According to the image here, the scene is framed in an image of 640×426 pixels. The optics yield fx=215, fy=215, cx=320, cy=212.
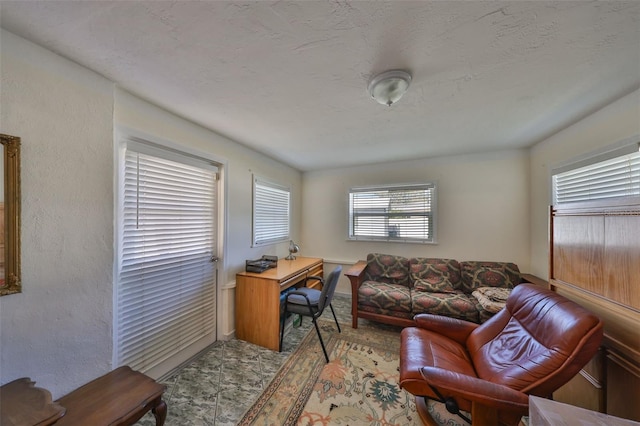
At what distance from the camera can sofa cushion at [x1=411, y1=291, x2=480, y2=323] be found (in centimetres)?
234

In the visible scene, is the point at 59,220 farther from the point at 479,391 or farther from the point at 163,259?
the point at 479,391

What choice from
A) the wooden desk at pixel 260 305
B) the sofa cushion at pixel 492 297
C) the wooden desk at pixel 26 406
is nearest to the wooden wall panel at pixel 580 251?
the sofa cushion at pixel 492 297

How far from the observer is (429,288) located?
2.81m

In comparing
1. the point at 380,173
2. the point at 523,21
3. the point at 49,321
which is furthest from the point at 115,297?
the point at 380,173

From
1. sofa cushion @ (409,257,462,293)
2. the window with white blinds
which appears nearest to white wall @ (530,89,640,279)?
sofa cushion @ (409,257,462,293)

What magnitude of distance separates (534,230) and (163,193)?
13.8 ft

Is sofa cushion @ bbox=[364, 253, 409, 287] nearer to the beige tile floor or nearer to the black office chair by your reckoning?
the black office chair

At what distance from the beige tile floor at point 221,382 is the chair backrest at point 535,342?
151cm

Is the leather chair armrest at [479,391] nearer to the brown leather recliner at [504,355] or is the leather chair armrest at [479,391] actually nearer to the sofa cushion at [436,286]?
the brown leather recliner at [504,355]

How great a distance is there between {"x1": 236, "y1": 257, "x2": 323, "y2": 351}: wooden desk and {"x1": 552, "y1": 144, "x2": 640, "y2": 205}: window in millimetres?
2901

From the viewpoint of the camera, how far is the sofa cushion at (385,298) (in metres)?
2.56

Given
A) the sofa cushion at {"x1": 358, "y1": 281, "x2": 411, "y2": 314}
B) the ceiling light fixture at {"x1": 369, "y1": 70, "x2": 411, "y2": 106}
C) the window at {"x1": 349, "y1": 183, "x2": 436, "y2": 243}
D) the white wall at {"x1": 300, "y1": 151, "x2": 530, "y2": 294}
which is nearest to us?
the ceiling light fixture at {"x1": 369, "y1": 70, "x2": 411, "y2": 106}

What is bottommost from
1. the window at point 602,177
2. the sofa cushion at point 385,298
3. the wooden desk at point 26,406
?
the sofa cushion at point 385,298

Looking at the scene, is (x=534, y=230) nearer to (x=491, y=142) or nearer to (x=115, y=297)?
(x=491, y=142)
